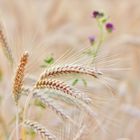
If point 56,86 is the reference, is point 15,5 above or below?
above

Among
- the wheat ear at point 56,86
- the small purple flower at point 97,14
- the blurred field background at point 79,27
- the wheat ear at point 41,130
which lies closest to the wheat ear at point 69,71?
the wheat ear at point 56,86

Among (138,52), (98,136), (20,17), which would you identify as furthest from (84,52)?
(20,17)

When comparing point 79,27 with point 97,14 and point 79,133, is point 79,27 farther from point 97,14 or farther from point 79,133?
point 79,133

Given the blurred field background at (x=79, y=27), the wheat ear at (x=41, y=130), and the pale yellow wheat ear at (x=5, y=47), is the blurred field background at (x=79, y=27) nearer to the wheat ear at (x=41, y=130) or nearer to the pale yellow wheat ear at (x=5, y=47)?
the pale yellow wheat ear at (x=5, y=47)

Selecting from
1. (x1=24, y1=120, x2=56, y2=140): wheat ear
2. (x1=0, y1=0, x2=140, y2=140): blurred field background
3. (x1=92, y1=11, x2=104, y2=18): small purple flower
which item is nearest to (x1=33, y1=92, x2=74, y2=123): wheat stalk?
(x1=24, y1=120, x2=56, y2=140): wheat ear

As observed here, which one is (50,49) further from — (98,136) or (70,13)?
(98,136)

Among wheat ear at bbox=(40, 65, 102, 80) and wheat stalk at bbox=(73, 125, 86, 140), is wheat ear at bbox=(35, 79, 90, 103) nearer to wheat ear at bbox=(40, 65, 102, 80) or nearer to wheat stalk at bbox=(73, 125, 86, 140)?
wheat ear at bbox=(40, 65, 102, 80)

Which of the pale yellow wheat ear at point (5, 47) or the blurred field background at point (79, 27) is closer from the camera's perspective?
the pale yellow wheat ear at point (5, 47)

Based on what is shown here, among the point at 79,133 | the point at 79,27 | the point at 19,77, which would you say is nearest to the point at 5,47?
the point at 19,77

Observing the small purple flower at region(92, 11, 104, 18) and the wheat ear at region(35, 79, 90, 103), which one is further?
the small purple flower at region(92, 11, 104, 18)

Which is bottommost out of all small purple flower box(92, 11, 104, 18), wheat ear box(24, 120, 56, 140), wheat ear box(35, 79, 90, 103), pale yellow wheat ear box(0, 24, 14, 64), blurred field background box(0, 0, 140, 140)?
wheat ear box(24, 120, 56, 140)

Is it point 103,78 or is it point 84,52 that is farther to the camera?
point 84,52
